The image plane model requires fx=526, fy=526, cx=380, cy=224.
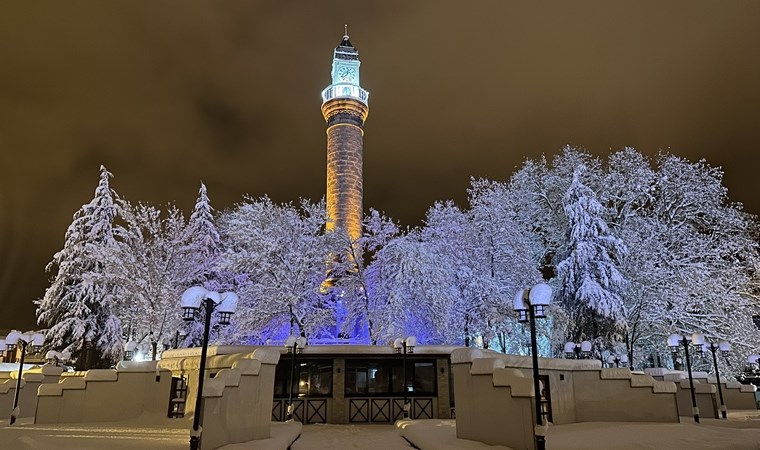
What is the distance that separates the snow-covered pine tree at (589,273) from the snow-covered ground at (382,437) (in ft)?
30.8

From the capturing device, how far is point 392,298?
Answer: 23.1 metres

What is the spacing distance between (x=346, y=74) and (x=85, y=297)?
21.5m

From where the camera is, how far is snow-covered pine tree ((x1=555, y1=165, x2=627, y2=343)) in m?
24.2

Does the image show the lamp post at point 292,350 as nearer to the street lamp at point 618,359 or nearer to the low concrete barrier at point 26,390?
the low concrete barrier at point 26,390

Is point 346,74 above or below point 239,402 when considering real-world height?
above

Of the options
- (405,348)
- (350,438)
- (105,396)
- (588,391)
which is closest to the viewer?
(350,438)

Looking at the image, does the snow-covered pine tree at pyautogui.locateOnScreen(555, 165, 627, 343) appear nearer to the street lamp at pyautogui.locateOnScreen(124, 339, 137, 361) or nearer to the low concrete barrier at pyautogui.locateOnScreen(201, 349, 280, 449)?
the low concrete barrier at pyautogui.locateOnScreen(201, 349, 280, 449)

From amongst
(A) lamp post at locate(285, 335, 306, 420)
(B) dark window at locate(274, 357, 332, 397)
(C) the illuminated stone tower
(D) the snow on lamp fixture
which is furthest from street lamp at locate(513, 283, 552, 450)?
(C) the illuminated stone tower

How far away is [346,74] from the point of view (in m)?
36.8

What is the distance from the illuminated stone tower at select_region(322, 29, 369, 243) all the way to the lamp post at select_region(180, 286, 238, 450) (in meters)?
19.3

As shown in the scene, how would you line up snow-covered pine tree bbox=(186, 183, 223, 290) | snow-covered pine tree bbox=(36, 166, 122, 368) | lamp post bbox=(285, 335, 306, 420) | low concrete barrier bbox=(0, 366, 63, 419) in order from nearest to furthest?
lamp post bbox=(285, 335, 306, 420)
low concrete barrier bbox=(0, 366, 63, 419)
snow-covered pine tree bbox=(36, 166, 122, 368)
snow-covered pine tree bbox=(186, 183, 223, 290)

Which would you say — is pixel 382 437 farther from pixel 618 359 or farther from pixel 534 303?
pixel 618 359

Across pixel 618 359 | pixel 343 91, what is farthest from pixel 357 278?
pixel 343 91

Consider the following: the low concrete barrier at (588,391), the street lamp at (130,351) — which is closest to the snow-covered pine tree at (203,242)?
the street lamp at (130,351)
